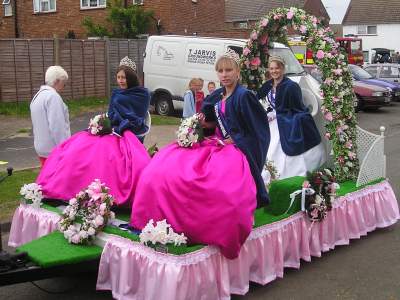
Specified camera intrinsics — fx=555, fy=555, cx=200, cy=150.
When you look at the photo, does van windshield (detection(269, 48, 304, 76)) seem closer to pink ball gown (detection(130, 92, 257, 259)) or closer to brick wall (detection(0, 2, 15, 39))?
pink ball gown (detection(130, 92, 257, 259))

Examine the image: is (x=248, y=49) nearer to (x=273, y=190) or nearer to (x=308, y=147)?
(x=308, y=147)

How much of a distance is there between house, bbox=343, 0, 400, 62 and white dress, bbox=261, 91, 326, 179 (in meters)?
42.6

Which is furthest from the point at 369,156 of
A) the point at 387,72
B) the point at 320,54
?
the point at 387,72

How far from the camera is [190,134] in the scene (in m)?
4.91

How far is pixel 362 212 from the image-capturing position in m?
6.60

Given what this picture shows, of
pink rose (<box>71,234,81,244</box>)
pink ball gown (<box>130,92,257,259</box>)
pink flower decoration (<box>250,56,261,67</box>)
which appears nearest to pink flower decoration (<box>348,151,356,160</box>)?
pink flower decoration (<box>250,56,261,67</box>)

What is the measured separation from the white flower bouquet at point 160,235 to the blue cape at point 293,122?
3018 mm

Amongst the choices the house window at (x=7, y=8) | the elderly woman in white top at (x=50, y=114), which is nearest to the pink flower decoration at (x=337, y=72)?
the elderly woman in white top at (x=50, y=114)

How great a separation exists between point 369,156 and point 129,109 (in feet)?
9.76

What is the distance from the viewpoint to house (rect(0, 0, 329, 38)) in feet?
77.6

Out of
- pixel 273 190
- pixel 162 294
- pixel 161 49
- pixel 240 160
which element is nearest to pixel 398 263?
pixel 273 190

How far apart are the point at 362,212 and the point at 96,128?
3.26 metres

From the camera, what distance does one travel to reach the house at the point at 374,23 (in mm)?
49000

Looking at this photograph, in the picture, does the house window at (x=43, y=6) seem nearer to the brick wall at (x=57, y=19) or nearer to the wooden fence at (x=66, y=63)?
the brick wall at (x=57, y=19)
